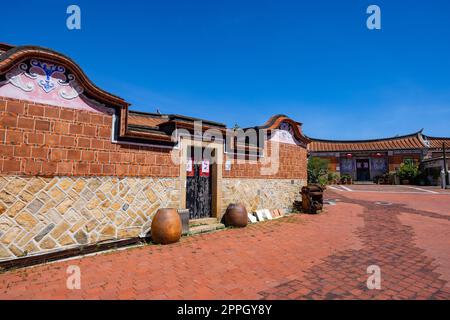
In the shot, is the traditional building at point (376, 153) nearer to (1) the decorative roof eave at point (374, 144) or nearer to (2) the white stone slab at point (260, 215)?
(1) the decorative roof eave at point (374, 144)

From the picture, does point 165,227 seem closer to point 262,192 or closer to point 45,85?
point 45,85

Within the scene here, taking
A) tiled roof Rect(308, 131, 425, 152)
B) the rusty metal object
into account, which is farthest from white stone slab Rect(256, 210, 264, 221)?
tiled roof Rect(308, 131, 425, 152)

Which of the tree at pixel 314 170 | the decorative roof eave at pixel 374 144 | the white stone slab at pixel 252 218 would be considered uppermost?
the decorative roof eave at pixel 374 144

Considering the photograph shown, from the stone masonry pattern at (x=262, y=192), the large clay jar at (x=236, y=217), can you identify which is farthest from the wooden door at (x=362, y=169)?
the large clay jar at (x=236, y=217)

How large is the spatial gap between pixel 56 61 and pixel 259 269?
5.49m

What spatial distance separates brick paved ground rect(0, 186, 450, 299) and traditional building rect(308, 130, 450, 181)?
2668cm

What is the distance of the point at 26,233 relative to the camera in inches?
177

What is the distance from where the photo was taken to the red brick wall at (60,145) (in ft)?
14.5

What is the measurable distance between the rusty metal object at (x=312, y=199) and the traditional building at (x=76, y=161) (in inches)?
180

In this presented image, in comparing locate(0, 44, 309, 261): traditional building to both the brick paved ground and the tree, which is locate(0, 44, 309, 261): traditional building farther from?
the tree

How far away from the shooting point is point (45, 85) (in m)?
4.83

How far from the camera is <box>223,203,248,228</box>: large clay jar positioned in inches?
305

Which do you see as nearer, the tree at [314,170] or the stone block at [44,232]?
the stone block at [44,232]
